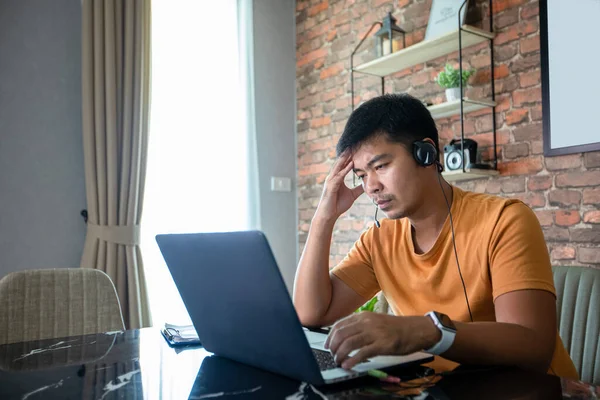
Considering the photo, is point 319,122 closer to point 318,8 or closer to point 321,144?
point 321,144

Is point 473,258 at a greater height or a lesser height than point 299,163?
lesser

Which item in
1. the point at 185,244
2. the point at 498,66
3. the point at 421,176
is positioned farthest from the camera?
the point at 498,66

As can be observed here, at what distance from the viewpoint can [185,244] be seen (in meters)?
0.95

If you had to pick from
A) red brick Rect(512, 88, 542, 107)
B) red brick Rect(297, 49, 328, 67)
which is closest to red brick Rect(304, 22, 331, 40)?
red brick Rect(297, 49, 328, 67)

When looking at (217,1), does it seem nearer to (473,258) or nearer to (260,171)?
(260,171)

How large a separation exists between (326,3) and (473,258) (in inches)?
110

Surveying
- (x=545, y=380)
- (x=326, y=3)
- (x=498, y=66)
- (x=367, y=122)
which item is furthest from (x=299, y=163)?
(x=545, y=380)

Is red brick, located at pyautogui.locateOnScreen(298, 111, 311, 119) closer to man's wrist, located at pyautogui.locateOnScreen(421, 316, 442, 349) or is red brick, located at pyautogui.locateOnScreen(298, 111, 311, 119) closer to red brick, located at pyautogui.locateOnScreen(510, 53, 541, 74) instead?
red brick, located at pyautogui.locateOnScreen(510, 53, 541, 74)

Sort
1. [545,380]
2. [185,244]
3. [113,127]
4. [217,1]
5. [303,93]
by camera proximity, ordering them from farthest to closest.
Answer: [303,93] < [217,1] < [113,127] < [185,244] < [545,380]

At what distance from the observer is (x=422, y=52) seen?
2.76 metres

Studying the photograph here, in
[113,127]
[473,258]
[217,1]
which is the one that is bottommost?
[473,258]

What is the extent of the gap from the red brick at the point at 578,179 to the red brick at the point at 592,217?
12 centimetres

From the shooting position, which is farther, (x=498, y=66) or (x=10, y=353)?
(x=498, y=66)

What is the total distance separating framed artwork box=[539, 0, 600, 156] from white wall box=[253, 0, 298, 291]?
1875 mm
